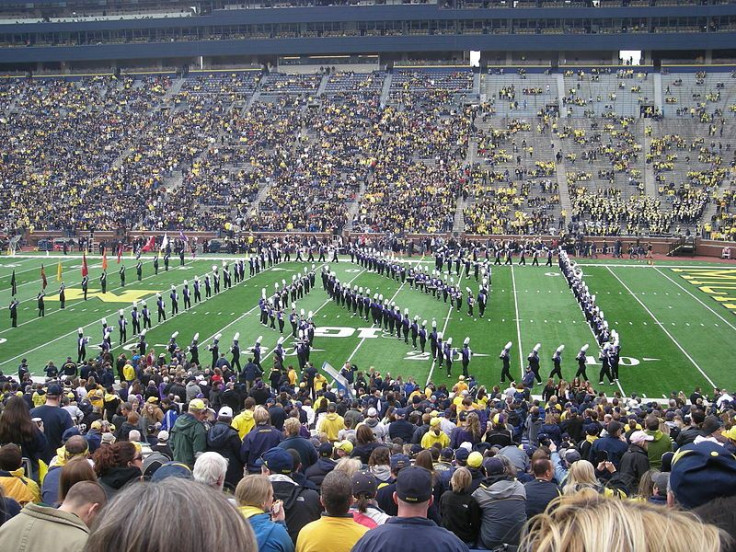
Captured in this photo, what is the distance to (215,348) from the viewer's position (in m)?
21.3

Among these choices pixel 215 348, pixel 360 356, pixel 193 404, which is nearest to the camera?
pixel 193 404

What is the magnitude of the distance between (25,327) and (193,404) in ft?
70.0

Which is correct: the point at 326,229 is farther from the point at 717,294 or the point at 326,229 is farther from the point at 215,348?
the point at 215,348

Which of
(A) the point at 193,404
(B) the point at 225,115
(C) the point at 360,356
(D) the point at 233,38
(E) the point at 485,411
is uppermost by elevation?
(D) the point at 233,38

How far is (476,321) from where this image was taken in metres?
27.0

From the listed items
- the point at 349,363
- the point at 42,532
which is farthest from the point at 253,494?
the point at 349,363

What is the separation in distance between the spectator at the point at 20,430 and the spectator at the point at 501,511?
3.22 meters

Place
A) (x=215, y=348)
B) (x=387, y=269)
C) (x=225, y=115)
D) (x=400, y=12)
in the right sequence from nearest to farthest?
(x=215, y=348) → (x=387, y=269) → (x=225, y=115) → (x=400, y=12)

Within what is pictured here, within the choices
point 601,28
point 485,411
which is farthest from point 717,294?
point 601,28

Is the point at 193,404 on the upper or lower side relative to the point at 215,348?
upper

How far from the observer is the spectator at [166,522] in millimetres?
1710

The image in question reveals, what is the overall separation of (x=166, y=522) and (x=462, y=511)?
4.55 metres

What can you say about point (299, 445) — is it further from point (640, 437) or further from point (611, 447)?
point (640, 437)

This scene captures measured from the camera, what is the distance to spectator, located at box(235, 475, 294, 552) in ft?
13.8
